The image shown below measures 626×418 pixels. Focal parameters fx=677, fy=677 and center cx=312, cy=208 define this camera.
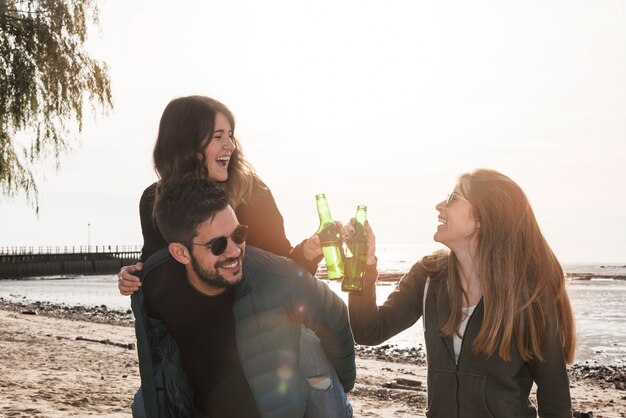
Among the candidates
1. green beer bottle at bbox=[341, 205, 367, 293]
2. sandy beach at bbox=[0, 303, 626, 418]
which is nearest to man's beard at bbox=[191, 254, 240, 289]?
green beer bottle at bbox=[341, 205, 367, 293]

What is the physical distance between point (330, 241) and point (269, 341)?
0.84 metres

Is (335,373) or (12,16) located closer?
(335,373)

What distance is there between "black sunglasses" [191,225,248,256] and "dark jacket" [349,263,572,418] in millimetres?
832

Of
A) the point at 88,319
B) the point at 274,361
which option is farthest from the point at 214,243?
the point at 88,319

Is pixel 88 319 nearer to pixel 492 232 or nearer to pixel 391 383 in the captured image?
pixel 391 383

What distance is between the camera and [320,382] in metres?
2.84

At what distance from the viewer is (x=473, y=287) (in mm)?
3406

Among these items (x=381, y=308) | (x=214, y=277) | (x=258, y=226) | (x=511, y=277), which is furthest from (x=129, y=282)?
(x=511, y=277)

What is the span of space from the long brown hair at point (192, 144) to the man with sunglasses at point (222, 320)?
75cm

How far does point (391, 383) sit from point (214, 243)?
25.7ft

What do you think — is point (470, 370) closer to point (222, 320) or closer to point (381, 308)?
point (381, 308)


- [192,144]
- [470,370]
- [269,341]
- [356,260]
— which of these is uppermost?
[192,144]

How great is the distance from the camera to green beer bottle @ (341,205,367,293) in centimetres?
346

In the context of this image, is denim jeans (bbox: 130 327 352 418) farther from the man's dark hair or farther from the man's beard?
the man's dark hair
